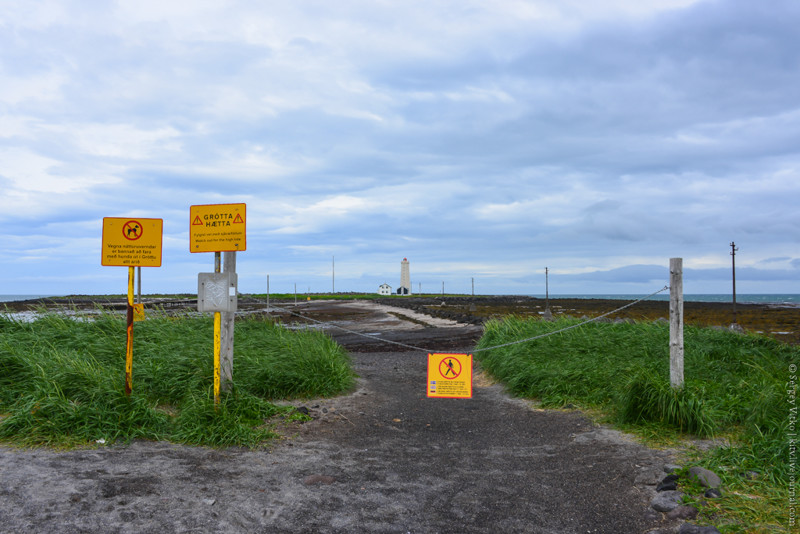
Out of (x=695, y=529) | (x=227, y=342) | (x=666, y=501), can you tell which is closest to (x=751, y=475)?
(x=666, y=501)

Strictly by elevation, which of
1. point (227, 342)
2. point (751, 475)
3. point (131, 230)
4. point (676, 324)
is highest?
point (131, 230)

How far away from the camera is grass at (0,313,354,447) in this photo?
5883 millimetres

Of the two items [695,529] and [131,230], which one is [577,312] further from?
[695,529]

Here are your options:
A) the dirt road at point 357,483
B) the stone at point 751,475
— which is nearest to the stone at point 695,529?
the dirt road at point 357,483

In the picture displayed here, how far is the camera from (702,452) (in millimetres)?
5340

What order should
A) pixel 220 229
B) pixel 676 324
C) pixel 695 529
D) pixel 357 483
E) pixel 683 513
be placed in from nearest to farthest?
1. pixel 695 529
2. pixel 683 513
3. pixel 357 483
4. pixel 220 229
5. pixel 676 324

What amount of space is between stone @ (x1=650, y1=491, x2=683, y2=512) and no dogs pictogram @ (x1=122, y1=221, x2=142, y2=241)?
6194 mm

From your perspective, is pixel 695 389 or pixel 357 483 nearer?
pixel 357 483

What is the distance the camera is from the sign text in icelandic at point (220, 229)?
22.0 ft

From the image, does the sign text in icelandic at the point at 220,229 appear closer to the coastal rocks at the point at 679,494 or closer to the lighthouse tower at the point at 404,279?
the coastal rocks at the point at 679,494

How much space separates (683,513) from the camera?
161 inches

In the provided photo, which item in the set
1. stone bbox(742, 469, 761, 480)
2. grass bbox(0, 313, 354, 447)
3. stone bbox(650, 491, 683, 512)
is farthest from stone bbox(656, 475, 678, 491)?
grass bbox(0, 313, 354, 447)

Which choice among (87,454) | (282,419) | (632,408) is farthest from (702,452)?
(87,454)

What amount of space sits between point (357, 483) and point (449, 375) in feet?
8.19
